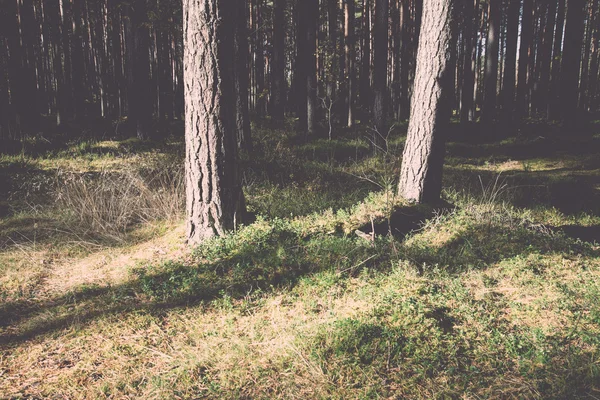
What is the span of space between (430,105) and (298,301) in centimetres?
375

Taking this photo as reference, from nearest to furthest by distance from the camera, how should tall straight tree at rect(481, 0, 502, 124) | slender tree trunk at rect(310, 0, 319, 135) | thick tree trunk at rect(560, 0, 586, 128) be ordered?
thick tree trunk at rect(560, 0, 586, 128) < slender tree trunk at rect(310, 0, 319, 135) < tall straight tree at rect(481, 0, 502, 124)

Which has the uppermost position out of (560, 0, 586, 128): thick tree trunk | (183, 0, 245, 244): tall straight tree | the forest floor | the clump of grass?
(560, 0, 586, 128): thick tree trunk

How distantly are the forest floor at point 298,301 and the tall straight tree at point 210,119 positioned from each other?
0.40 m

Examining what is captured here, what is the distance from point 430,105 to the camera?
222 inches

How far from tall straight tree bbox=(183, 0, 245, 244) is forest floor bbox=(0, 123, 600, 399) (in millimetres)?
395

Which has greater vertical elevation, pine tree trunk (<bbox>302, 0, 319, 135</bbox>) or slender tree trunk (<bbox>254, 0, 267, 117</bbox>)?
slender tree trunk (<bbox>254, 0, 267, 117</bbox>)

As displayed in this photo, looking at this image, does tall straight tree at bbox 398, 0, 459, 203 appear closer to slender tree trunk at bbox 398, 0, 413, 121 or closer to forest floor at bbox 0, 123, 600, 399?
forest floor at bbox 0, 123, 600, 399

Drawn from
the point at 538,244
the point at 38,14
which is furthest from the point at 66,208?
the point at 38,14

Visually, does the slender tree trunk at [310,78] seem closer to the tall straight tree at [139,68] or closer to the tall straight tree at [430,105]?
the tall straight tree at [139,68]

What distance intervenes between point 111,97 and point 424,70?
25.0 metres

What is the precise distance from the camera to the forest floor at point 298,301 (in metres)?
2.60

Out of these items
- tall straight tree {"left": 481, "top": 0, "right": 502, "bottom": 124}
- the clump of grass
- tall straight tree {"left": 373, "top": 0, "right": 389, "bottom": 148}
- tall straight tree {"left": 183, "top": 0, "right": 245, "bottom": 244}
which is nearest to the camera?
tall straight tree {"left": 183, "top": 0, "right": 245, "bottom": 244}

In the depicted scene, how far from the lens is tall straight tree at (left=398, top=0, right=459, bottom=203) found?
5.46 meters

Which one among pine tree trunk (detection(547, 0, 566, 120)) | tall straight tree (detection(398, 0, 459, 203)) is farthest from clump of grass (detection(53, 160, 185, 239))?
pine tree trunk (detection(547, 0, 566, 120))
